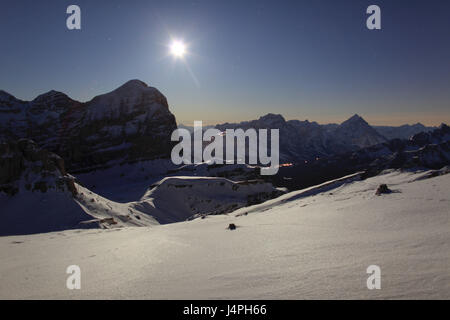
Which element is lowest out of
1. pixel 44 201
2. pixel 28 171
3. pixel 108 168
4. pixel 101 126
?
pixel 44 201

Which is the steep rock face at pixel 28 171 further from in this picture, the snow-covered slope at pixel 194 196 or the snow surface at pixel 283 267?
the snow surface at pixel 283 267

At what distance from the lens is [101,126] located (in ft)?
418

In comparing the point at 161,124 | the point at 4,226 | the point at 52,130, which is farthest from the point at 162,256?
the point at 52,130

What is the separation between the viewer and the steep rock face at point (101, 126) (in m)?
120

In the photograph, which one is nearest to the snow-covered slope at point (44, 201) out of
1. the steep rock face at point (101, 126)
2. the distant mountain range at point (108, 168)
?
the distant mountain range at point (108, 168)

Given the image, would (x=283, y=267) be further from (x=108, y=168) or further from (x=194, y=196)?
(x=108, y=168)

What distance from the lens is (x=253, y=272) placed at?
4.13m

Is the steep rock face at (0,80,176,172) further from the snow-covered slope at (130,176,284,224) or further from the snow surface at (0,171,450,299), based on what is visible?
the snow surface at (0,171,450,299)

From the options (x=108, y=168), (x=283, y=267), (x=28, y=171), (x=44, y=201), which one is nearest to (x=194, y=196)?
(x=44, y=201)

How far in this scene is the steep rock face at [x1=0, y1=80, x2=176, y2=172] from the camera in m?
120


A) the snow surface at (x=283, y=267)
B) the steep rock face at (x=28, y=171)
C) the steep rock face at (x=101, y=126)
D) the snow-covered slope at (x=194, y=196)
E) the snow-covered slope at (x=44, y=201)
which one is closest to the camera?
the snow surface at (x=283, y=267)
